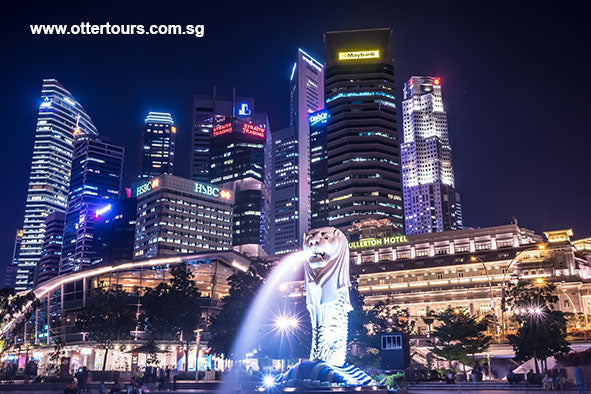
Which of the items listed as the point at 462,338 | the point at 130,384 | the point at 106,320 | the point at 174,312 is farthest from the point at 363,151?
the point at 130,384

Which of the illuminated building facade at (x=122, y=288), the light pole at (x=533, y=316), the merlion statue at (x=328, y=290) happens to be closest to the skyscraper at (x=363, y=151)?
the illuminated building facade at (x=122, y=288)

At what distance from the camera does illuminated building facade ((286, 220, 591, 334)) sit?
10469 cm

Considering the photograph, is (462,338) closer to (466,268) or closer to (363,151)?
(466,268)

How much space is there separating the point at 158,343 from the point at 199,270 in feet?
50.6

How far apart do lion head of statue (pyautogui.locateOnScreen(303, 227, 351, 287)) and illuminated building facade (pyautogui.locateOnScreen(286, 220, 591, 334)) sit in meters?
66.7

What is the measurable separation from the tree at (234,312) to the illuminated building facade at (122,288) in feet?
76.3

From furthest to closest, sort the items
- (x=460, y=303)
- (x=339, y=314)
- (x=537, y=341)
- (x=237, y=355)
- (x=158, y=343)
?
(x=460, y=303) < (x=158, y=343) < (x=237, y=355) < (x=537, y=341) < (x=339, y=314)

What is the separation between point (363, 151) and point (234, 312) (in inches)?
5176

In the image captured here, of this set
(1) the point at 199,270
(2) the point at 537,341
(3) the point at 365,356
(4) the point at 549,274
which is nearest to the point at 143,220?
(1) the point at 199,270

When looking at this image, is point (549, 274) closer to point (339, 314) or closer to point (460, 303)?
point (460, 303)

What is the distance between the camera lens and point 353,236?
548 ft

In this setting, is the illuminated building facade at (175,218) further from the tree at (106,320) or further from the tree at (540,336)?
the tree at (540,336)

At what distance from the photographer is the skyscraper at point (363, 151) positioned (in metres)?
180

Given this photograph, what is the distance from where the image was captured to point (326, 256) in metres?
30.9
